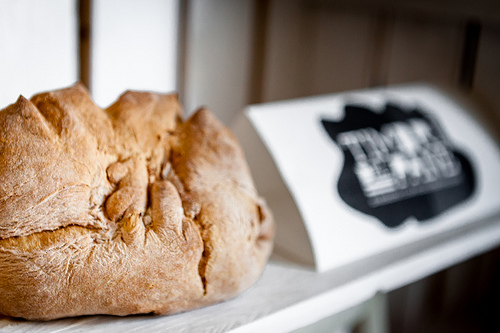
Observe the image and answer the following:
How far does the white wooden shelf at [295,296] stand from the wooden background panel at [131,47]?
0.55 m

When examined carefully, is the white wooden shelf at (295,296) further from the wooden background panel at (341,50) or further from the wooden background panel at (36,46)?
the wooden background panel at (341,50)

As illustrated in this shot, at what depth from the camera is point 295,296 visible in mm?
809

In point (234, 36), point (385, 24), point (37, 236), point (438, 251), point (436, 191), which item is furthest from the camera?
point (385, 24)

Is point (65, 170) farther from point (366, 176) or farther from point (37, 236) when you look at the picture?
point (366, 176)

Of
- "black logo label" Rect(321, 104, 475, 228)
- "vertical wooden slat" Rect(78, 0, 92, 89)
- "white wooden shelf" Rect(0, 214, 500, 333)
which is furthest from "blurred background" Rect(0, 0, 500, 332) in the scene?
"white wooden shelf" Rect(0, 214, 500, 333)

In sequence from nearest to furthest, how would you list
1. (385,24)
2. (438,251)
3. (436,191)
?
(438,251)
(436,191)
(385,24)

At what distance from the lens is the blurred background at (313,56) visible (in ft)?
3.88

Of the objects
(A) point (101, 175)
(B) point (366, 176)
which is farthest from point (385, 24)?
(A) point (101, 175)

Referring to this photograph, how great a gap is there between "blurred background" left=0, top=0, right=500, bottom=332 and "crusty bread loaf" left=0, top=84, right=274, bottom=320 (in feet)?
1.32

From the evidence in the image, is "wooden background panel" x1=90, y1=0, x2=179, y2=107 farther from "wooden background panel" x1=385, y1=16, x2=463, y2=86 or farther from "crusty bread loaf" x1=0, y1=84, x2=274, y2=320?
"wooden background panel" x1=385, y1=16, x2=463, y2=86

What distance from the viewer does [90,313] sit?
676 mm

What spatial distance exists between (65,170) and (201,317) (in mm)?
275

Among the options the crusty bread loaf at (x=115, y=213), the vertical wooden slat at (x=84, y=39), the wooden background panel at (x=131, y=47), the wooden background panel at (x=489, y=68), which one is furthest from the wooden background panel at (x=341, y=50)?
the crusty bread loaf at (x=115, y=213)

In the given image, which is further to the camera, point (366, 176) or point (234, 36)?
point (234, 36)
